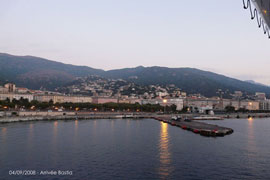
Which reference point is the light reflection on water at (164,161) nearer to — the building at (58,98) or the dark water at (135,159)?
the dark water at (135,159)

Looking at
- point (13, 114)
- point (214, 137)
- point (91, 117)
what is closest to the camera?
point (214, 137)

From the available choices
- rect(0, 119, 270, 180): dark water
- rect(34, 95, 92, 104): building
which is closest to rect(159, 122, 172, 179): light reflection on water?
rect(0, 119, 270, 180): dark water

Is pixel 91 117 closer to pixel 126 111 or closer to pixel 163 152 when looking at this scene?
pixel 126 111

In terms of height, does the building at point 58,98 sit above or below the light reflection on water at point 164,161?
above

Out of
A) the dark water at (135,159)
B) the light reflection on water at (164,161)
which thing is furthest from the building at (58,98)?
the light reflection on water at (164,161)

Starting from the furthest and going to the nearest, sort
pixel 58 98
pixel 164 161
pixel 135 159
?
pixel 58 98 → pixel 135 159 → pixel 164 161

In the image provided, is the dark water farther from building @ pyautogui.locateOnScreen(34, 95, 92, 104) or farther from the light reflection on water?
building @ pyautogui.locateOnScreen(34, 95, 92, 104)

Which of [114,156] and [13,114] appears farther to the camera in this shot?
[13,114]

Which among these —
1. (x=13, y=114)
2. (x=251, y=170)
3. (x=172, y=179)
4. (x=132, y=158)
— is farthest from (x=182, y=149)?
(x=13, y=114)

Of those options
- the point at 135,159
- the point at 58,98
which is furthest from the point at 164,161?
the point at 58,98

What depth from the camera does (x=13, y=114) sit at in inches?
3863

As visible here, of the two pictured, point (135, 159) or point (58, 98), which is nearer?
point (135, 159)

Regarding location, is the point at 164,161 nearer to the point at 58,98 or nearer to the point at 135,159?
the point at 135,159

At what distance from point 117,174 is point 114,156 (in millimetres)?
7615
